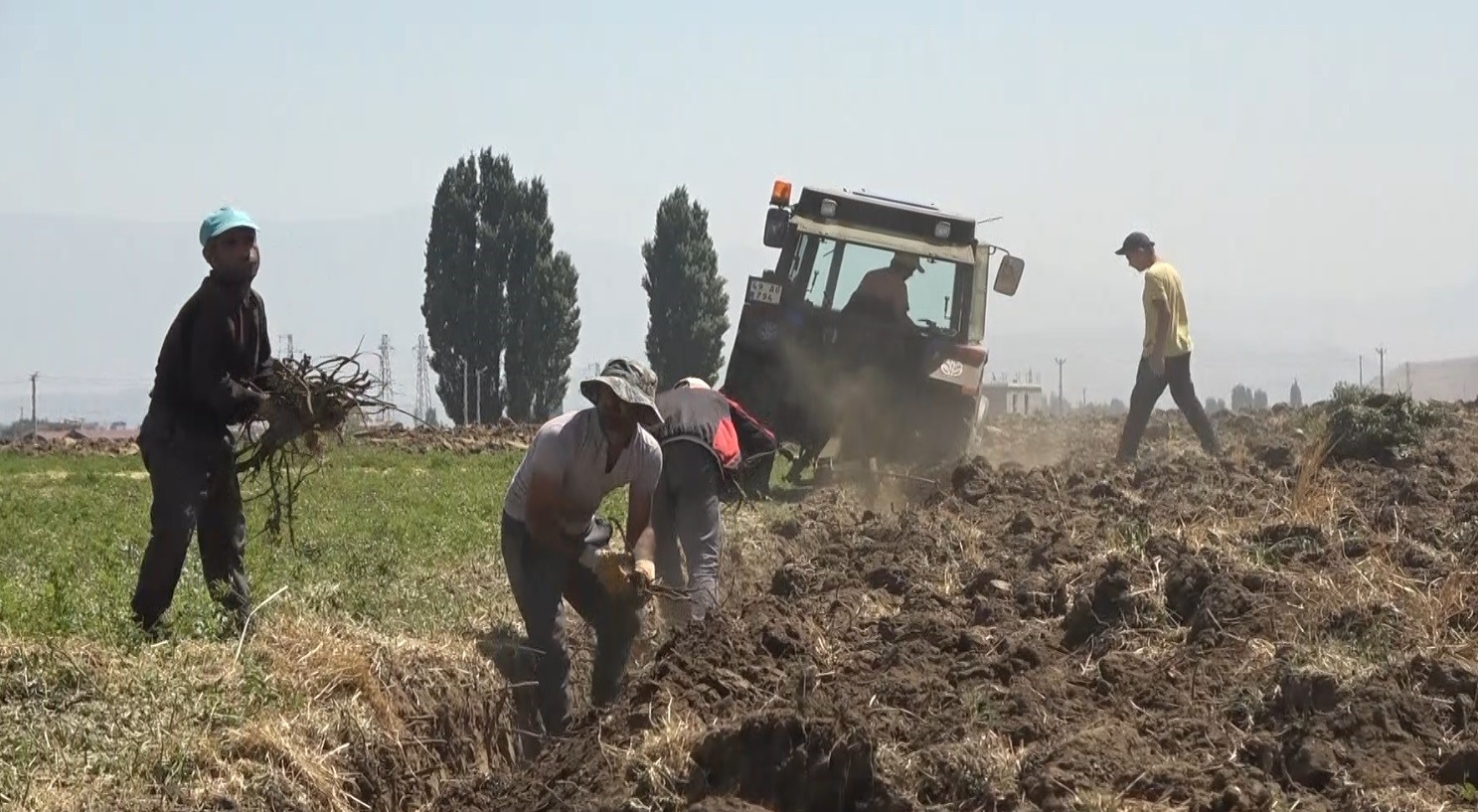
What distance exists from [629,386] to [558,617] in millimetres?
1027

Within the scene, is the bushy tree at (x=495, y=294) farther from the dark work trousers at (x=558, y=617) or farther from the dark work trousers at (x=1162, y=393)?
the dark work trousers at (x=558, y=617)

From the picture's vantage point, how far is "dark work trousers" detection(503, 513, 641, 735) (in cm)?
680

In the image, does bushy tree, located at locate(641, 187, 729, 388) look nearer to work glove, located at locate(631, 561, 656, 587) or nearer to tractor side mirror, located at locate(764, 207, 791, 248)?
tractor side mirror, located at locate(764, 207, 791, 248)

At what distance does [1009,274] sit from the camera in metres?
13.7

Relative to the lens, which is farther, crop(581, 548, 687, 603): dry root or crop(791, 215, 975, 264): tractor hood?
crop(791, 215, 975, 264): tractor hood

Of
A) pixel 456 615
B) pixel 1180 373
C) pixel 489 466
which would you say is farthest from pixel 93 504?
pixel 1180 373

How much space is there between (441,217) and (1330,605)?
4622cm

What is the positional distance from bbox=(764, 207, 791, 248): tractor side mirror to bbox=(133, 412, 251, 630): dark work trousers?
299 inches

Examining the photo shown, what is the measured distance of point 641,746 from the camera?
5.31 meters

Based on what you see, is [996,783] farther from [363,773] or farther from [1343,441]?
[1343,441]

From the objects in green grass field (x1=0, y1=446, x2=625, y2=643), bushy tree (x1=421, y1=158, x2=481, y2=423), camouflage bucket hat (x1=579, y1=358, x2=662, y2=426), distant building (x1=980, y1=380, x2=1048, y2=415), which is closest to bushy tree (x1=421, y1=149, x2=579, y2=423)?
bushy tree (x1=421, y1=158, x2=481, y2=423)

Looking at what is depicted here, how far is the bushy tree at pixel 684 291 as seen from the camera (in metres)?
51.1

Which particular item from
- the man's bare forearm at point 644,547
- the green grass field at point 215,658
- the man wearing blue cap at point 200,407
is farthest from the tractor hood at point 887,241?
the man wearing blue cap at point 200,407

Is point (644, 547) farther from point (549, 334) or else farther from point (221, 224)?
point (549, 334)
